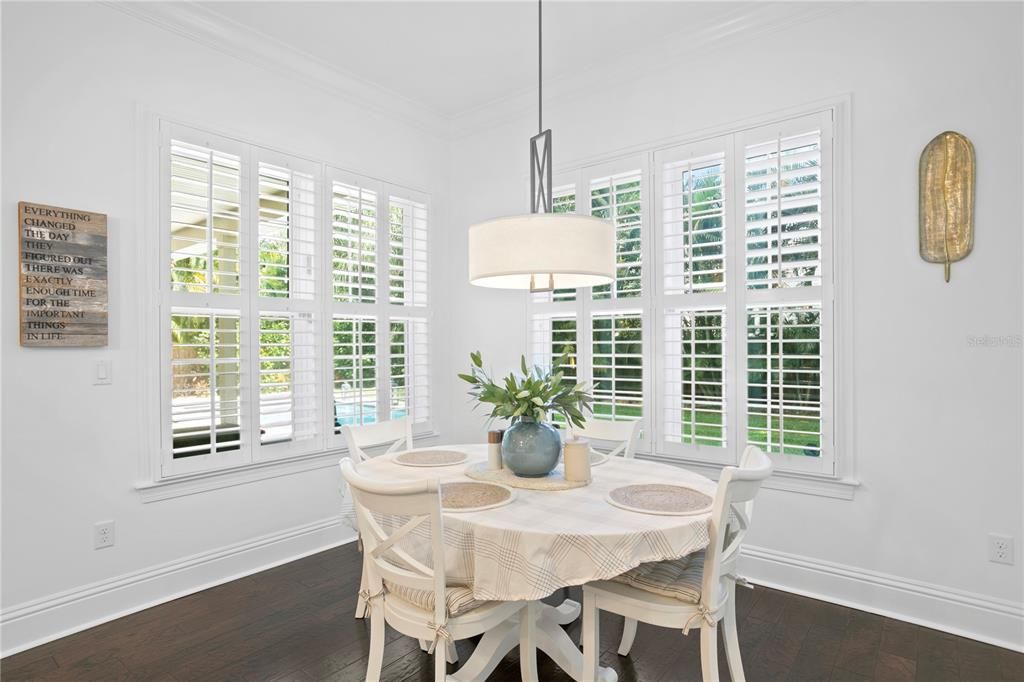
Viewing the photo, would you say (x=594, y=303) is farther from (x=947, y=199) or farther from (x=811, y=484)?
(x=947, y=199)

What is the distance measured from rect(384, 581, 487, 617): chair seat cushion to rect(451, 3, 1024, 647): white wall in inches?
75.6

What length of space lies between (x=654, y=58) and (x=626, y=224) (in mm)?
950

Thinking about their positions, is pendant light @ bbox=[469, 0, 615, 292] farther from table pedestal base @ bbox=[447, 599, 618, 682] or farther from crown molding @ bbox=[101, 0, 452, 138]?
crown molding @ bbox=[101, 0, 452, 138]

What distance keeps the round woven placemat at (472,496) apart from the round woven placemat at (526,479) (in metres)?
0.06

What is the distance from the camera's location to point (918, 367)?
2580 mm

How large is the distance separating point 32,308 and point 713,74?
3.47 metres

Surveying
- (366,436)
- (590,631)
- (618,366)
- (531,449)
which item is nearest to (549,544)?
(590,631)

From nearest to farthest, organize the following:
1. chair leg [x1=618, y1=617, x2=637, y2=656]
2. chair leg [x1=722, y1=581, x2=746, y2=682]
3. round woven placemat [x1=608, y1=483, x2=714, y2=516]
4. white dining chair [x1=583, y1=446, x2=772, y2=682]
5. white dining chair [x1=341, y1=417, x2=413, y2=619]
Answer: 1. white dining chair [x1=583, y1=446, x2=772, y2=682]
2. round woven placemat [x1=608, y1=483, x2=714, y2=516]
3. chair leg [x1=722, y1=581, x2=746, y2=682]
4. chair leg [x1=618, y1=617, x2=637, y2=656]
5. white dining chair [x1=341, y1=417, x2=413, y2=619]

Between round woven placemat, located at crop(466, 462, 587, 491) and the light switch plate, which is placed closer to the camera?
round woven placemat, located at crop(466, 462, 587, 491)

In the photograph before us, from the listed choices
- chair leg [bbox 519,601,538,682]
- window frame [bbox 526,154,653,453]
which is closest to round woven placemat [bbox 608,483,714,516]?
chair leg [bbox 519,601,538,682]

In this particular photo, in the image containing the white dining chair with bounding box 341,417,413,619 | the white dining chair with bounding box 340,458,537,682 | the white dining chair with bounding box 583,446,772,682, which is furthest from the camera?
the white dining chair with bounding box 341,417,413,619

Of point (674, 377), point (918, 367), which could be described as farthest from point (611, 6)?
point (918, 367)

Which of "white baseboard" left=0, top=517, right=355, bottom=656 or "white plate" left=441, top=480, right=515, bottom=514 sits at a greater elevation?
"white plate" left=441, top=480, right=515, bottom=514

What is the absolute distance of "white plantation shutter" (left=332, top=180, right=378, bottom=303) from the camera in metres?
3.59
